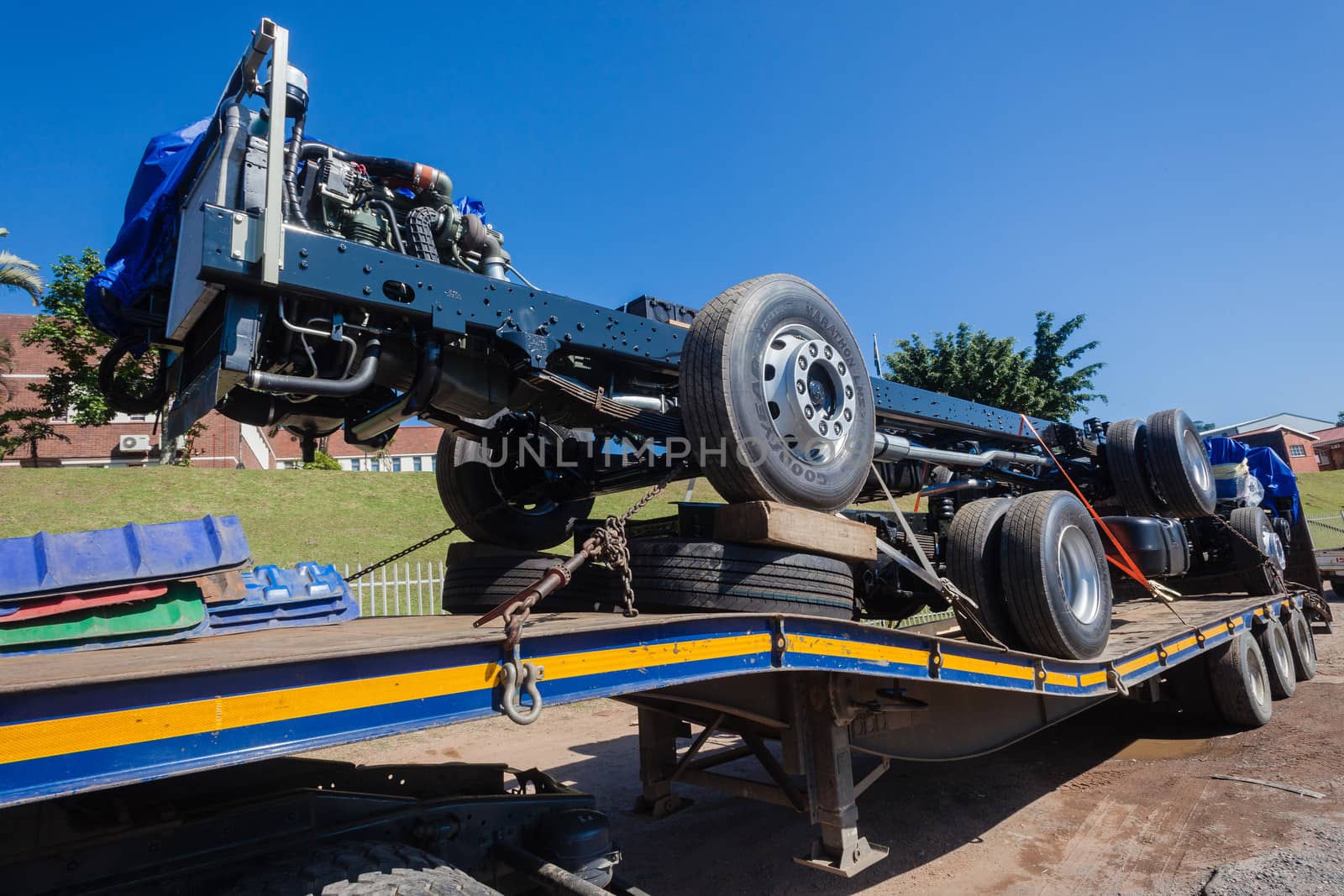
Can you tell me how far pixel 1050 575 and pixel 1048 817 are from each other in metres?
1.83

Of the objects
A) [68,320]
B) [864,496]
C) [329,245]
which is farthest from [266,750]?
[68,320]

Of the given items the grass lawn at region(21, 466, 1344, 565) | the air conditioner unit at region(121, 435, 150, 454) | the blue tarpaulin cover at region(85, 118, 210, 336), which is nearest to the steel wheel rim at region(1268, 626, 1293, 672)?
the grass lawn at region(21, 466, 1344, 565)

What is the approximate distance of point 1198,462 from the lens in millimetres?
6988

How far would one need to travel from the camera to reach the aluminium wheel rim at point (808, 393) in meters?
3.35

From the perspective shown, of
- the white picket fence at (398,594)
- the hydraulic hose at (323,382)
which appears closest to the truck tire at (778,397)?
the hydraulic hose at (323,382)

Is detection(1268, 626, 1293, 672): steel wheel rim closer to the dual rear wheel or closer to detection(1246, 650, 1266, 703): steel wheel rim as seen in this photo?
detection(1246, 650, 1266, 703): steel wheel rim

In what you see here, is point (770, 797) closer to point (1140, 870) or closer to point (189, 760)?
point (1140, 870)

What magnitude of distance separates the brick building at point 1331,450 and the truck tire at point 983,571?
214 ft

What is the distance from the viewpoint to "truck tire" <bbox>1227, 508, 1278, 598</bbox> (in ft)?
27.7

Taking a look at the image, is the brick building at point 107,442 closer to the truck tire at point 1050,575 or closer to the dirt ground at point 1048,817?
the dirt ground at point 1048,817

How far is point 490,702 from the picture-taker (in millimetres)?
1892

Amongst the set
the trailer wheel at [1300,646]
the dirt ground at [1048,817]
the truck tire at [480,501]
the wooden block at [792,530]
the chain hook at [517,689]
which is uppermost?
the truck tire at [480,501]

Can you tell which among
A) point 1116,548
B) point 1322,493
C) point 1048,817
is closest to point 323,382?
point 1048,817

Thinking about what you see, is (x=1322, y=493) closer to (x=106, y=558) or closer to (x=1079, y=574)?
(x=1079, y=574)
